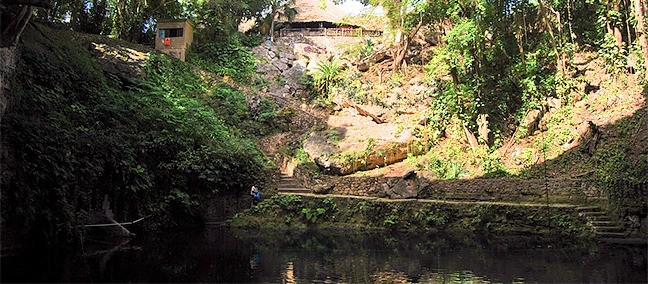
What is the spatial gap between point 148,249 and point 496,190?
38.0ft

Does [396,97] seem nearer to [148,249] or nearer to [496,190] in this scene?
[496,190]

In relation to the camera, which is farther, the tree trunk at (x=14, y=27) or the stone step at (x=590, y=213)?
the stone step at (x=590, y=213)

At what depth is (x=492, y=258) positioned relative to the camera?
8.94 meters

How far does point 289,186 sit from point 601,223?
10.6 metres

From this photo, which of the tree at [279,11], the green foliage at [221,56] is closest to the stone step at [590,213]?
the green foliage at [221,56]

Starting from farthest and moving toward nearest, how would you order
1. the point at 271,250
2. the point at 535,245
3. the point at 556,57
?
the point at 556,57 < the point at 535,245 < the point at 271,250

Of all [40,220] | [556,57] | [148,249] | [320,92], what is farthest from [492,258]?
[320,92]

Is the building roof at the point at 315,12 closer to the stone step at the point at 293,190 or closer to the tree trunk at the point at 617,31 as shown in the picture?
the tree trunk at the point at 617,31

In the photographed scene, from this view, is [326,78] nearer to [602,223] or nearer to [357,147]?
[357,147]

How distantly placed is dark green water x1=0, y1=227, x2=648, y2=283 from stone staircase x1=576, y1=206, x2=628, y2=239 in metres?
1.17

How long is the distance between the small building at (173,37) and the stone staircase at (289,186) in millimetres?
12161

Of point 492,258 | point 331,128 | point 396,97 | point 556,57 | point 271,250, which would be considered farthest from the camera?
point 396,97

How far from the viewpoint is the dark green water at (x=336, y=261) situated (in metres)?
6.80

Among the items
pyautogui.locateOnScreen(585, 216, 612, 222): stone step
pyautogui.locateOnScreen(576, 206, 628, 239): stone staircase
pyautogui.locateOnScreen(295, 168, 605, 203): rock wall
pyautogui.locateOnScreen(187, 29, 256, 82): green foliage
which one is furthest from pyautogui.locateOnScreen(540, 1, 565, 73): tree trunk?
pyautogui.locateOnScreen(187, 29, 256, 82): green foliage
